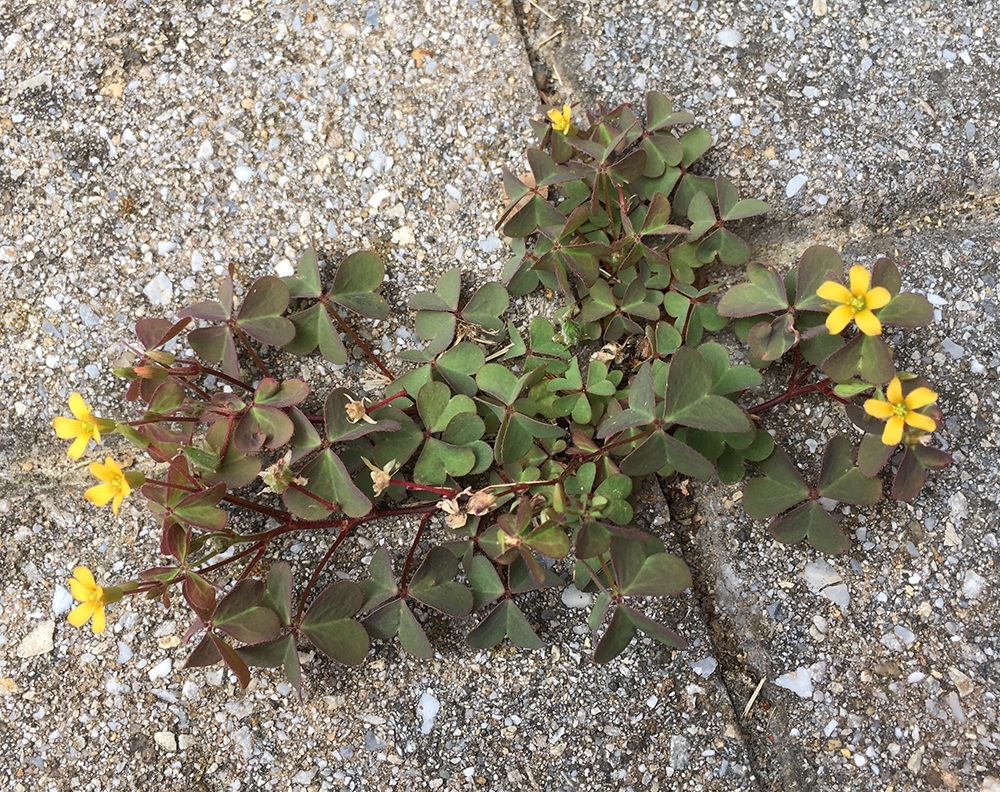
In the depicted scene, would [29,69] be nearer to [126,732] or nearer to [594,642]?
[126,732]

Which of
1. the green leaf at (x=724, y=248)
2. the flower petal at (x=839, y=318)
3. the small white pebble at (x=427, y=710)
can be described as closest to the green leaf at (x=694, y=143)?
the green leaf at (x=724, y=248)

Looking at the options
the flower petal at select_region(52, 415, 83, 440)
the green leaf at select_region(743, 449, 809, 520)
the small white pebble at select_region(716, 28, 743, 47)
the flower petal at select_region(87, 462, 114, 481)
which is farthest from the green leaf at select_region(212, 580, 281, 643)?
the small white pebble at select_region(716, 28, 743, 47)

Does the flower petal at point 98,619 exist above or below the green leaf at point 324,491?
above

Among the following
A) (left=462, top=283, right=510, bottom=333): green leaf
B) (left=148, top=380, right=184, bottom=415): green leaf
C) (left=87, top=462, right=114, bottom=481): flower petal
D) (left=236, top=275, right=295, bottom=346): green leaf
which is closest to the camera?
(left=87, top=462, right=114, bottom=481): flower petal

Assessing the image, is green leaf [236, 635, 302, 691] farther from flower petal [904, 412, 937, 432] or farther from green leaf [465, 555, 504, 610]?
flower petal [904, 412, 937, 432]

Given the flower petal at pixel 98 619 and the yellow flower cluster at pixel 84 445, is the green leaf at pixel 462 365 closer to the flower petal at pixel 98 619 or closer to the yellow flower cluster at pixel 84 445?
the yellow flower cluster at pixel 84 445

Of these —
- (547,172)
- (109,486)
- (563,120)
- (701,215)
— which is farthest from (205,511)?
(701,215)

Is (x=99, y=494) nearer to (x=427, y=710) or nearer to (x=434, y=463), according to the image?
(x=434, y=463)

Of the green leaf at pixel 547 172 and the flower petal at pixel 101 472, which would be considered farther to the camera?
the green leaf at pixel 547 172

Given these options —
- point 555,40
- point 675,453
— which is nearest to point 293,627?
point 675,453
